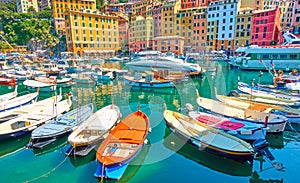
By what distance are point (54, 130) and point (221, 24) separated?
5428 cm

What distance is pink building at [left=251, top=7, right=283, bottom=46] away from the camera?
46.5 m

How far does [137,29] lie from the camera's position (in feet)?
205

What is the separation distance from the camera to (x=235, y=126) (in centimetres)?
1041

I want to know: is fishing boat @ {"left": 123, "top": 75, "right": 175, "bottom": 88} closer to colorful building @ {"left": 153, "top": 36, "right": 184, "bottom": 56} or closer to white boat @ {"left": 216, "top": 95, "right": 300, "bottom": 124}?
white boat @ {"left": 216, "top": 95, "right": 300, "bottom": 124}

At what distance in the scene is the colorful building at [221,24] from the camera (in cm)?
5266

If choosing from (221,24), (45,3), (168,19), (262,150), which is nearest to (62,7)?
(45,3)

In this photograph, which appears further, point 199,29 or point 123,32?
point 123,32

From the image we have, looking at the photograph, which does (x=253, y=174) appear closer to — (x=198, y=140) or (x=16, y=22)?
(x=198, y=140)

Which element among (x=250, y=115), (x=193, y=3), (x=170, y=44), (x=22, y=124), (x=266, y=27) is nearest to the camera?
(x=22, y=124)

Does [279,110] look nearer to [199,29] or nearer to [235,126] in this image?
[235,126]

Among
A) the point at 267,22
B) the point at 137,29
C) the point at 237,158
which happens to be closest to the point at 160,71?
the point at 237,158

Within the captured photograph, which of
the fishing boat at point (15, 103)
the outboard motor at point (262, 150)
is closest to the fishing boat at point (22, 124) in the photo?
the fishing boat at point (15, 103)

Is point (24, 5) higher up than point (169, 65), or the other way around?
point (24, 5)

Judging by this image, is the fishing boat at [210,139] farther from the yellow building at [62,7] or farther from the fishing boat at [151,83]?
the yellow building at [62,7]
